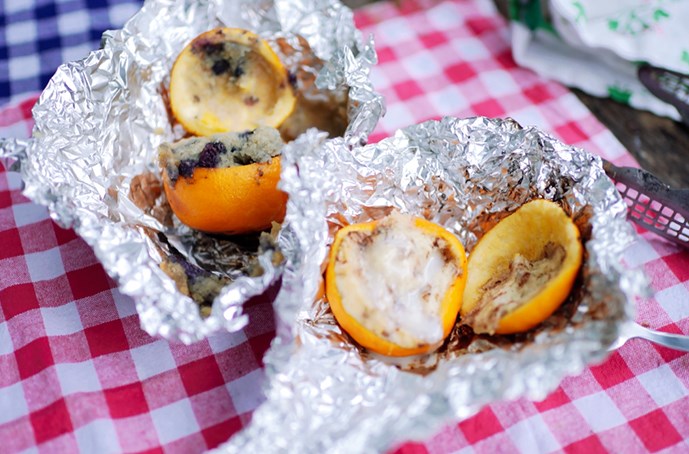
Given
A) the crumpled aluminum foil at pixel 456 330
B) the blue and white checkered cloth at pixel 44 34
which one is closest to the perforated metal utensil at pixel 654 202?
the crumpled aluminum foil at pixel 456 330

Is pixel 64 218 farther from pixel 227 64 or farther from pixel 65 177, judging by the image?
pixel 227 64

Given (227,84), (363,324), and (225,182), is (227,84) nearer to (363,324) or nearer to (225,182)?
(225,182)

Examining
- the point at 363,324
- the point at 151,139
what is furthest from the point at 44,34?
the point at 363,324

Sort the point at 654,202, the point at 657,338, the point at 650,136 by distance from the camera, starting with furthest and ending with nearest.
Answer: the point at 650,136 → the point at 654,202 → the point at 657,338

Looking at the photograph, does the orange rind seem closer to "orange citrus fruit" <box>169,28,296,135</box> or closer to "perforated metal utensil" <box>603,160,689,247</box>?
"orange citrus fruit" <box>169,28,296,135</box>

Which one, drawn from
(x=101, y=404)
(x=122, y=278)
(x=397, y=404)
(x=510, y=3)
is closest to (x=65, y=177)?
(x=122, y=278)

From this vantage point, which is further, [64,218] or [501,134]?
[501,134]
